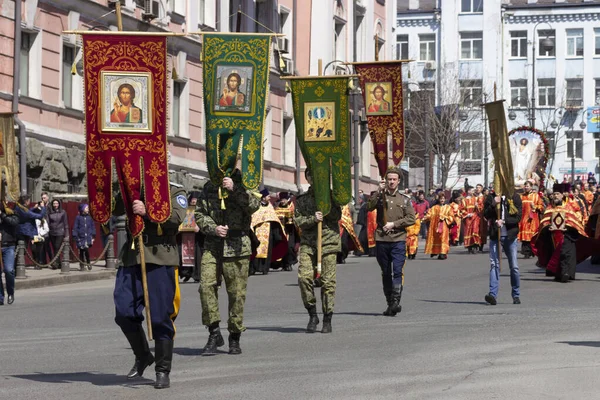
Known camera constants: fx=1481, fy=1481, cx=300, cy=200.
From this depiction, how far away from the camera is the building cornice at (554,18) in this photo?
275 feet

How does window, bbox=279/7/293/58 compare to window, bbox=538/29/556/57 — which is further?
window, bbox=538/29/556/57

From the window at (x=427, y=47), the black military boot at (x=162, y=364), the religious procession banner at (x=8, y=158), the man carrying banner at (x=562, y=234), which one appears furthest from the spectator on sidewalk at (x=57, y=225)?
the window at (x=427, y=47)

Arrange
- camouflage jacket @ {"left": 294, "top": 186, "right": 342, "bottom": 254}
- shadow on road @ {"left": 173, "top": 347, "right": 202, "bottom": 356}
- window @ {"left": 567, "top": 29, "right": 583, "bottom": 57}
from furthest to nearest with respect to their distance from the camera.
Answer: window @ {"left": 567, "top": 29, "right": 583, "bottom": 57} → camouflage jacket @ {"left": 294, "top": 186, "right": 342, "bottom": 254} → shadow on road @ {"left": 173, "top": 347, "right": 202, "bottom": 356}

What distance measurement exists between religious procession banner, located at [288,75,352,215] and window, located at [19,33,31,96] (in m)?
15.8

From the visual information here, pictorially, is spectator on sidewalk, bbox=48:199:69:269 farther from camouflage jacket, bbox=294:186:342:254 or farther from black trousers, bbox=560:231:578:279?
camouflage jacket, bbox=294:186:342:254

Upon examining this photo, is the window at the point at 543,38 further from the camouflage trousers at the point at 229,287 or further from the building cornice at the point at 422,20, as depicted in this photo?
the camouflage trousers at the point at 229,287

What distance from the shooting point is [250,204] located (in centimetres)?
1341

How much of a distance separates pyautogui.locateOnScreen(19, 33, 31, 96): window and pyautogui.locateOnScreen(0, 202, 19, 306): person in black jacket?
33.3ft

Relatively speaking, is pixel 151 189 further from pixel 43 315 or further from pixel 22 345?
pixel 43 315

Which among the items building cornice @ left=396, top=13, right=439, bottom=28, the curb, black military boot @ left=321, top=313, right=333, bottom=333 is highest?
building cornice @ left=396, top=13, right=439, bottom=28

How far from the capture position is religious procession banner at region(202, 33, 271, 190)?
14.2 meters

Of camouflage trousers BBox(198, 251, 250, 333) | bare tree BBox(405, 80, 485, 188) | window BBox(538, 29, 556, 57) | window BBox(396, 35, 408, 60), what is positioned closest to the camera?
camouflage trousers BBox(198, 251, 250, 333)

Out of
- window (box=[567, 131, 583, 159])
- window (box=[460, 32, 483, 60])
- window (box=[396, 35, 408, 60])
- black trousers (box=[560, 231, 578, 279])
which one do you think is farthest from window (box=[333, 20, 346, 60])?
window (box=[567, 131, 583, 159])

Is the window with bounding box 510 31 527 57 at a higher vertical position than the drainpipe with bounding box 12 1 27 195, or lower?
higher
